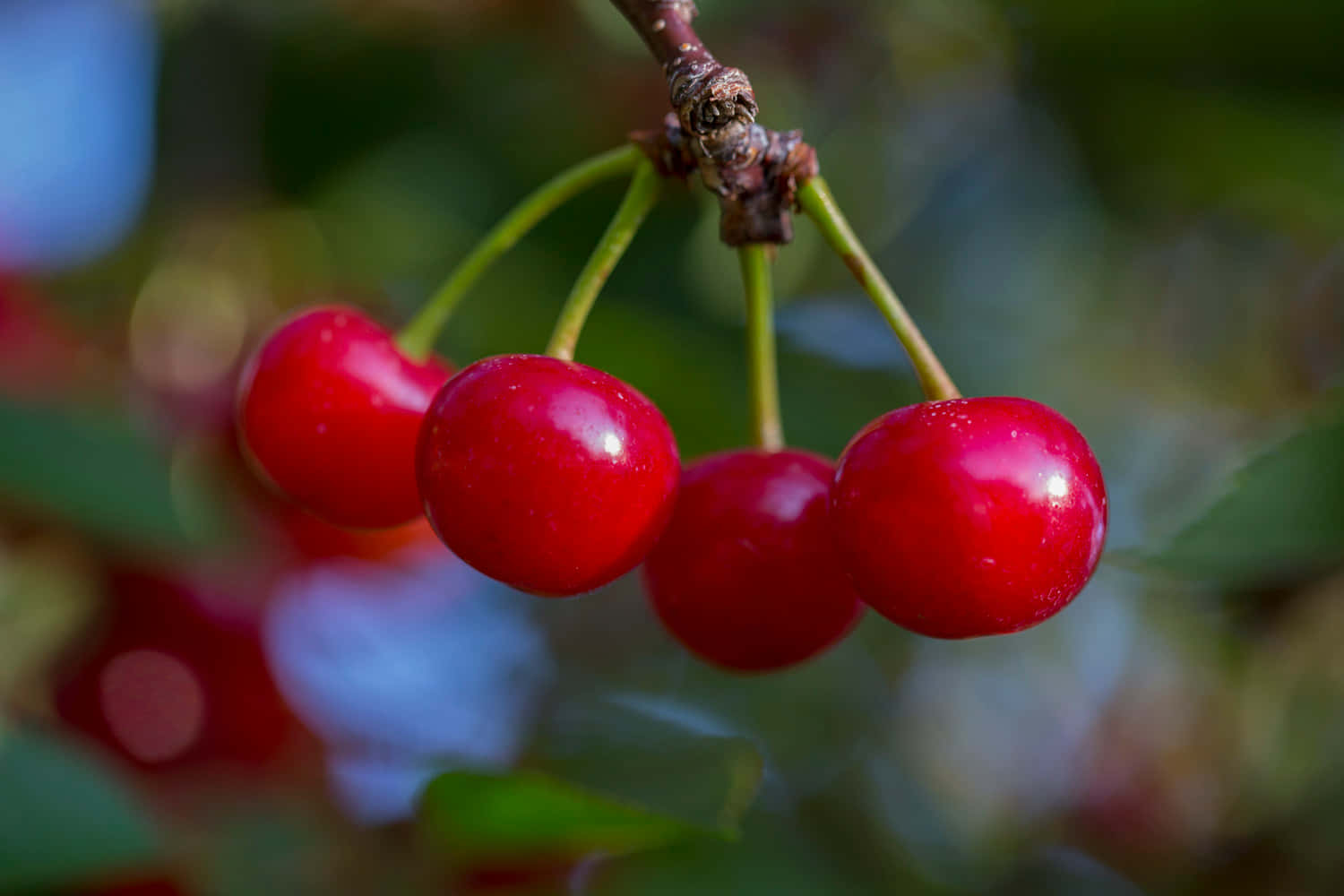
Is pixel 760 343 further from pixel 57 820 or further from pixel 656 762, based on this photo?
pixel 57 820

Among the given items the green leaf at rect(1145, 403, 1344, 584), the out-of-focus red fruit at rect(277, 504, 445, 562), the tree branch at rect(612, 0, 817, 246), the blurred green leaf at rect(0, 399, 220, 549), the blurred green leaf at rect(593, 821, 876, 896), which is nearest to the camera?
the tree branch at rect(612, 0, 817, 246)

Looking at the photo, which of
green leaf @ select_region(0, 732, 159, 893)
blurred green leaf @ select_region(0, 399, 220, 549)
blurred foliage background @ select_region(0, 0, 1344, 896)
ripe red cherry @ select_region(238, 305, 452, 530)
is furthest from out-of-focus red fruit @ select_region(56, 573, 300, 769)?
ripe red cherry @ select_region(238, 305, 452, 530)

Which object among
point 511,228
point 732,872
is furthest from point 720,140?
point 732,872

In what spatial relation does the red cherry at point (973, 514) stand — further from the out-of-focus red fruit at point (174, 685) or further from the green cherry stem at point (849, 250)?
the out-of-focus red fruit at point (174, 685)

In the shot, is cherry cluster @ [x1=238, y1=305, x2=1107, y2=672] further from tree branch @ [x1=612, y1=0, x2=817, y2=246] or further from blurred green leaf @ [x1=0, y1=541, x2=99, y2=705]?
blurred green leaf @ [x1=0, y1=541, x2=99, y2=705]

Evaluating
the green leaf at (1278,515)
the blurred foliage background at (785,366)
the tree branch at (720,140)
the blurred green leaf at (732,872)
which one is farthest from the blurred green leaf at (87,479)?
the green leaf at (1278,515)

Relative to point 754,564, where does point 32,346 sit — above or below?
above

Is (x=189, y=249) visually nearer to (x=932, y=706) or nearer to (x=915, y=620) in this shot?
(x=932, y=706)
